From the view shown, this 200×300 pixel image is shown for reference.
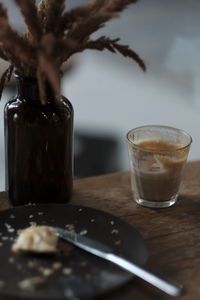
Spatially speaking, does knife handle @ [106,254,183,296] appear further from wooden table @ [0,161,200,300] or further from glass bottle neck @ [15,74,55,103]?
glass bottle neck @ [15,74,55,103]

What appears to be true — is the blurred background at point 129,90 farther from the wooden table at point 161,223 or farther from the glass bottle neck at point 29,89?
the glass bottle neck at point 29,89

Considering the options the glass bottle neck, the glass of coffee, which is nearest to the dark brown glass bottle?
the glass bottle neck

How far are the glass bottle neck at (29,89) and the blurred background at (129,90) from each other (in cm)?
114

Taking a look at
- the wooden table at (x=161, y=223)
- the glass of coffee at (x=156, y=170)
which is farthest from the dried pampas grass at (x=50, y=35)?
the wooden table at (x=161, y=223)

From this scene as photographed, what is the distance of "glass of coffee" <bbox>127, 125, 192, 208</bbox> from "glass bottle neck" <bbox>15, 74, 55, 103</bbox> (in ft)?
0.64

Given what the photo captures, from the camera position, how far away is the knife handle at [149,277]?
863 millimetres

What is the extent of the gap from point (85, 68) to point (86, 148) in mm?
1190

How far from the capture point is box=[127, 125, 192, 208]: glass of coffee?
3.75 ft

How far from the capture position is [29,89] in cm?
107

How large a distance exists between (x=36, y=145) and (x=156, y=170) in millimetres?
236

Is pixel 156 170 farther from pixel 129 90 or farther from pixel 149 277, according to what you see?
pixel 129 90

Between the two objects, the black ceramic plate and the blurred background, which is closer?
the black ceramic plate

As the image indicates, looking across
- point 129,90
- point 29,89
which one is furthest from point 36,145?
point 129,90

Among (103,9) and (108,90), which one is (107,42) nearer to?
(103,9)
